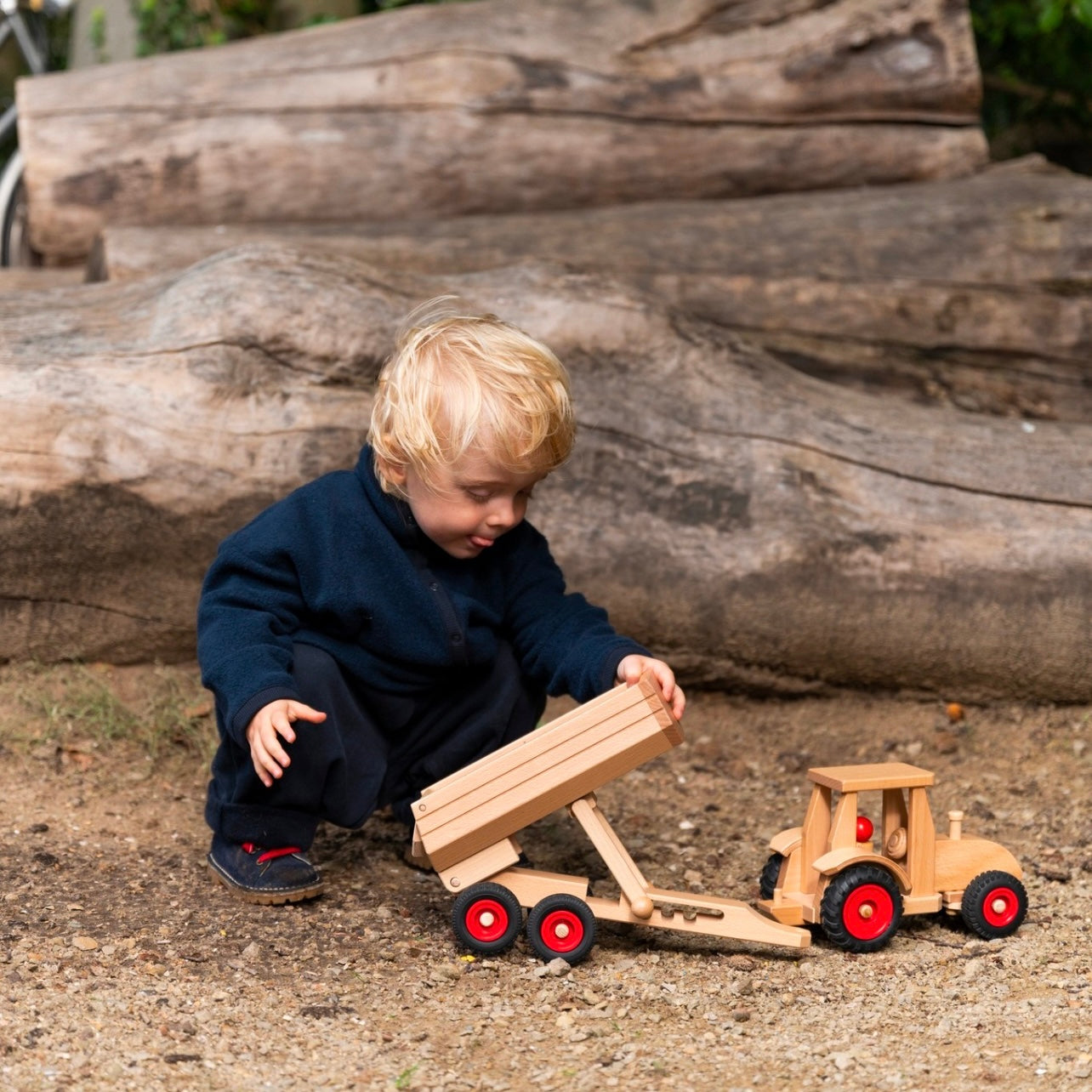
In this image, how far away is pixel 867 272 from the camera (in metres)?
4.50

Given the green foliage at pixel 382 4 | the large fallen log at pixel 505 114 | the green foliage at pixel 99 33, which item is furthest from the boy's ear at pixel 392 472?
the green foliage at pixel 99 33

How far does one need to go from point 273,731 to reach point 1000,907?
141 cm

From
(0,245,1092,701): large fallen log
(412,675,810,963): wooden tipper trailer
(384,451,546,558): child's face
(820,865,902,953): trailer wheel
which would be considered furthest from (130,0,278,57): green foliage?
(820,865,902,953): trailer wheel

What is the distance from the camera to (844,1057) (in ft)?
7.13

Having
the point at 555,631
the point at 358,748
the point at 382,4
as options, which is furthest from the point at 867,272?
the point at 382,4

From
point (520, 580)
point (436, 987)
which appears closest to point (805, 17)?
point (520, 580)

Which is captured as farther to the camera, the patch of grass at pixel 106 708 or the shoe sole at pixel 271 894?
the patch of grass at pixel 106 708

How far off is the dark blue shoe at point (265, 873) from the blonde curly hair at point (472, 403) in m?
0.83

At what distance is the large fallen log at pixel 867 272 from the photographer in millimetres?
4414

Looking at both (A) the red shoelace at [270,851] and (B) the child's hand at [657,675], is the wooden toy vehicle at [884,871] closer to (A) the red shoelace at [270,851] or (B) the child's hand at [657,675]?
(B) the child's hand at [657,675]

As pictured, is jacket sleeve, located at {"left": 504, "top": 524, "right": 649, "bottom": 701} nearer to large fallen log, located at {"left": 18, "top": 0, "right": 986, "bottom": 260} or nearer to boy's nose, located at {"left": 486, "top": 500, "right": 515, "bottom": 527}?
boy's nose, located at {"left": 486, "top": 500, "right": 515, "bottom": 527}

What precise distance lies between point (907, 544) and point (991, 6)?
3.83 m

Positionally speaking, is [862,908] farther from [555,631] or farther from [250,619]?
[250,619]

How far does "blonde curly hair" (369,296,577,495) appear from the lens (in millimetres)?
2533
